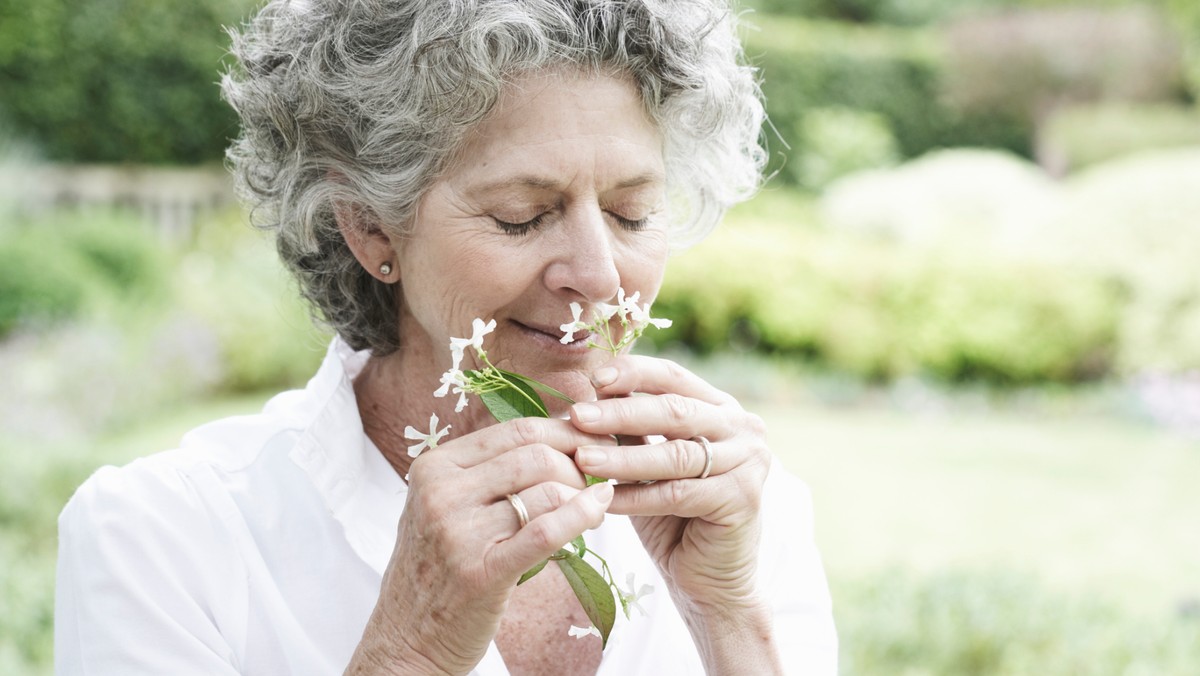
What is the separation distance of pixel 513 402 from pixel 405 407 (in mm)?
599

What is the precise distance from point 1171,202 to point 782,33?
8676 millimetres

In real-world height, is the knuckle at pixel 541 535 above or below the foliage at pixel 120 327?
below

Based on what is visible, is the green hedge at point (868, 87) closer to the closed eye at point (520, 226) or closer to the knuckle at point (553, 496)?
the closed eye at point (520, 226)

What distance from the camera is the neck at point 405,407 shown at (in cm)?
212

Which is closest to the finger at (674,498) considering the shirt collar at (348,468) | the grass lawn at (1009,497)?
the shirt collar at (348,468)

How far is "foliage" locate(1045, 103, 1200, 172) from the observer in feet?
57.0

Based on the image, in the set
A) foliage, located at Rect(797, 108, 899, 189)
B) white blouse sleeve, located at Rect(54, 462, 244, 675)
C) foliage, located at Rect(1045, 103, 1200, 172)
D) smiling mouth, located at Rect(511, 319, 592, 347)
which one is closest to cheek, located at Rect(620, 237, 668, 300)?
smiling mouth, located at Rect(511, 319, 592, 347)

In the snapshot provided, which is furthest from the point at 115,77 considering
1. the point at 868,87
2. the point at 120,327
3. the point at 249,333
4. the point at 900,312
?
the point at 868,87

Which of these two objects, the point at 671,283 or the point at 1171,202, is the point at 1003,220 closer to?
the point at 1171,202

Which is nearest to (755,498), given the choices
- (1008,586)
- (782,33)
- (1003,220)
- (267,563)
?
(267,563)

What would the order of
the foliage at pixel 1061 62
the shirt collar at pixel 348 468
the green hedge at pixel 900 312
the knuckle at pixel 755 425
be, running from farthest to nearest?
1. the foliage at pixel 1061 62
2. the green hedge at pixel 900 312
3. the shirt collar at pixel 348 468
4. the knuckle at pixel 755 425

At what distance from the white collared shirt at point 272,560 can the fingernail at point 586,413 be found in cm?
57

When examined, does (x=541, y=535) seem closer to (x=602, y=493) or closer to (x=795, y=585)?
(x=602, y=493)

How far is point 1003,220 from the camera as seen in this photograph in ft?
45.5
